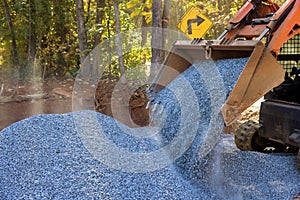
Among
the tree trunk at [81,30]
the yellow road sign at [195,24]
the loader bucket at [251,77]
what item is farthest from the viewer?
the tree trunk at [81,30]

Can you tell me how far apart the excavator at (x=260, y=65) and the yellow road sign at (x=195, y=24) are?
3.30ft

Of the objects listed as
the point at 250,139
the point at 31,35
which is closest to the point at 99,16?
the point at 31,35

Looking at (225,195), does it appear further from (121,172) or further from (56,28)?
(56,28)

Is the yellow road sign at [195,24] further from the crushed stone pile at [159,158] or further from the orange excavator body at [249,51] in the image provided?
the crushed stone pile at [159,158]

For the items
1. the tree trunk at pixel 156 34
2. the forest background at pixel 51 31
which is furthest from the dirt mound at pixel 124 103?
the forest background at pixel 51 31

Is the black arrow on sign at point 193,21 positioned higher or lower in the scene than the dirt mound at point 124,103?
higher

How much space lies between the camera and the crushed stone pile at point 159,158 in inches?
126

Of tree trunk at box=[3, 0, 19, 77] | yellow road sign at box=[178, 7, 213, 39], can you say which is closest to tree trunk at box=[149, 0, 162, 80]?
yellow road sign at box=[178, 7, 213, 39]

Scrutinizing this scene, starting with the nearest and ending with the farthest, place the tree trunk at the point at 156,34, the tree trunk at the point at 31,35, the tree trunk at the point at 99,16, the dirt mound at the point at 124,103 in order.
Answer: the dirt mound at the point at 124,103 → the tree trunk at the point at 156,34 → the tree trunk at the point at 99,16 → the tree trunk at the point at 31,35

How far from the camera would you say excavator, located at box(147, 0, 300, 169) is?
10.5ft

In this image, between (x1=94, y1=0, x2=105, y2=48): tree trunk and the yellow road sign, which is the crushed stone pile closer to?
the yellow road sign

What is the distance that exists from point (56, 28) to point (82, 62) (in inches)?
64.0

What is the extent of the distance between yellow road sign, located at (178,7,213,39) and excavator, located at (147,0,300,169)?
3.30 ft

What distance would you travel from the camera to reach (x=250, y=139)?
439 cm
